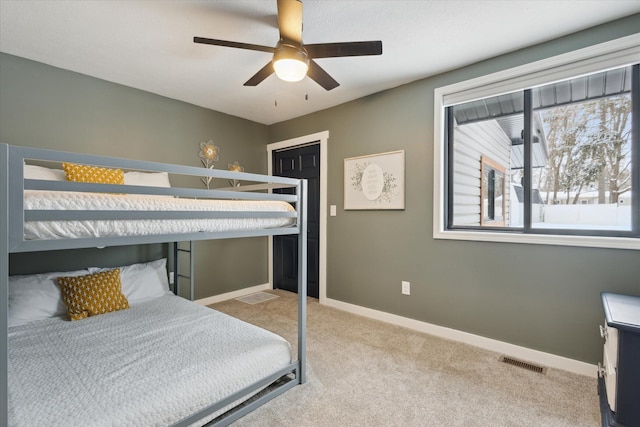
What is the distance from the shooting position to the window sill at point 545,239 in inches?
75.0

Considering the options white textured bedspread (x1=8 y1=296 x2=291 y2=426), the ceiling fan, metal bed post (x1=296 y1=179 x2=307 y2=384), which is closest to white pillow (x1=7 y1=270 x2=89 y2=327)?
white textured bedspread (x1=8 y1=296 x2=291 y2=426)

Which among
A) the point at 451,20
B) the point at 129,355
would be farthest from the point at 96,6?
the point at 451,20

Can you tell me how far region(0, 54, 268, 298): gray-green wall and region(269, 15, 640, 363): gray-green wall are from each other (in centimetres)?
98

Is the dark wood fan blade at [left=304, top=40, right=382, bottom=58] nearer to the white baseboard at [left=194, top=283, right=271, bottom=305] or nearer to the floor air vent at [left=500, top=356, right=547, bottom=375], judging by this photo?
the floor air vent at [left=500, top=356, right=547, bottom=375]

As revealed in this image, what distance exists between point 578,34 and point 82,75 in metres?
4.00

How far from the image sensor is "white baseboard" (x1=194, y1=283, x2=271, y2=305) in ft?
11.7

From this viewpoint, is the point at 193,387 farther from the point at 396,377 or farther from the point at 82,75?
the point at 82,75

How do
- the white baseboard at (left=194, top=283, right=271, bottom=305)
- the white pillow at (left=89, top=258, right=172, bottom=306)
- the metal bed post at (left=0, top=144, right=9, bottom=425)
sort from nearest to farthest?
the metal bed post at (left=0, top=144, right=9, bottom=425) → the white pillow at (left=89, top=258, right=172, bottom=306) → the white baseboard at (left=194, top=283, right=271, bottom=305)

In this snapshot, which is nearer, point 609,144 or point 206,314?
point 609,144

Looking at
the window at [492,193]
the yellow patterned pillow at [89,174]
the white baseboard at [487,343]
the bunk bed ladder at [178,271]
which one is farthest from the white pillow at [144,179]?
the window at [492,193]

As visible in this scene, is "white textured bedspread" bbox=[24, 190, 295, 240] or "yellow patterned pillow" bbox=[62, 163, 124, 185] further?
"yellow patterned pillow" bbox=[62, 163, 124, 185]

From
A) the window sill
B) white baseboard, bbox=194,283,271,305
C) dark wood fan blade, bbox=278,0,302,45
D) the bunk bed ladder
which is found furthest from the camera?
white baseboard, bbox=194,283,271,305

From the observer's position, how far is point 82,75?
2.70 m

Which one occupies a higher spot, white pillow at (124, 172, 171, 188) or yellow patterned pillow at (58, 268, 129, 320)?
white pillow at (124, 172, 171, 188)
